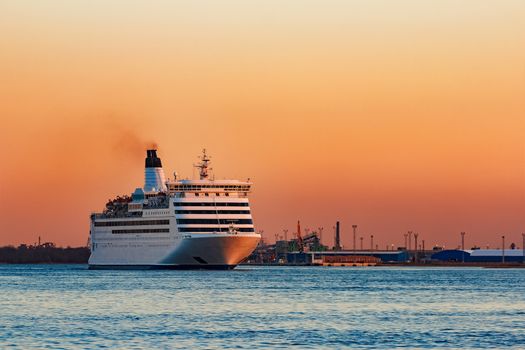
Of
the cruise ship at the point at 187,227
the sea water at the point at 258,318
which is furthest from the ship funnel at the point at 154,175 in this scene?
the sea water at the point at 258,318

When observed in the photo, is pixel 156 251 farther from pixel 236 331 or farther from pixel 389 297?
pixel 236 331

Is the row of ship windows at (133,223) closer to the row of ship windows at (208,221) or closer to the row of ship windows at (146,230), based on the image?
the row of ship windows at (146,230)

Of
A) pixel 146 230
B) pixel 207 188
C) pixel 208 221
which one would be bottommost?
pixel 146 230

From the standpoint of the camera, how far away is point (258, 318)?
251 ft

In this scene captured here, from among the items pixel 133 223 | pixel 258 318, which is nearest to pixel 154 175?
pixel 133 223

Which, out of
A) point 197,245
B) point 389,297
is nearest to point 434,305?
point 389,297

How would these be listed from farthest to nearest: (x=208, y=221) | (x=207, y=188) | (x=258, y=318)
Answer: (x=207, y=188) → (x=208, y=221) → (x=258, y=318)

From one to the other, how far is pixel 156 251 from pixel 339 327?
10511cm

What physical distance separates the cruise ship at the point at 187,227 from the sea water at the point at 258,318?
4947 centimetres

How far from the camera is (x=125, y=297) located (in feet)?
325

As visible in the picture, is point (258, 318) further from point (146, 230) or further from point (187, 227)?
point (146, 230)

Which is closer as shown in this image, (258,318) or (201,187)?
(258,318)

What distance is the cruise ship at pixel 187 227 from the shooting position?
6531 inches

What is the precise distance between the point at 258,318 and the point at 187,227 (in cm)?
9100
